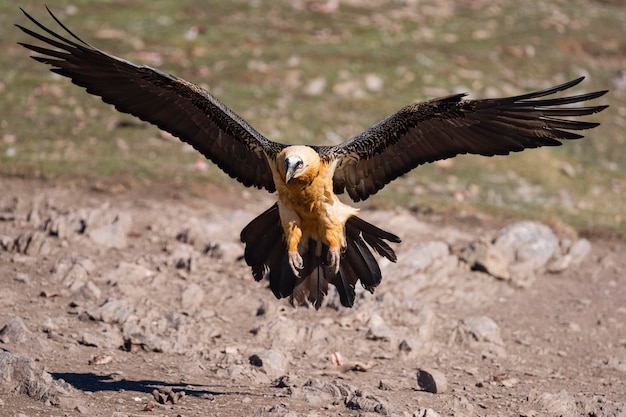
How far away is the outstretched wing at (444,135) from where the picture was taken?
26.1 ft

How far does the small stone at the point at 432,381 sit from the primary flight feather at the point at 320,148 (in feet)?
3.09

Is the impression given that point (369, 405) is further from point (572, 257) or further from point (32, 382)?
point (572, 257)

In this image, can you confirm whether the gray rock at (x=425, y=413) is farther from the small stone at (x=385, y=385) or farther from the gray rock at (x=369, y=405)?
the small stone at (x=385, y=385)

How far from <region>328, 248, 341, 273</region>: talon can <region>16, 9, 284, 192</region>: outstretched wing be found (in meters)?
1.05

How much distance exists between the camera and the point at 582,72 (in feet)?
77.6

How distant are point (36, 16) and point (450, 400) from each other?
58.4 feet

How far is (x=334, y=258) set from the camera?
8.52 m

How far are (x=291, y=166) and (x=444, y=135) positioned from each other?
1554mm

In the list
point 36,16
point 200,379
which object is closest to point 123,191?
point 200,379

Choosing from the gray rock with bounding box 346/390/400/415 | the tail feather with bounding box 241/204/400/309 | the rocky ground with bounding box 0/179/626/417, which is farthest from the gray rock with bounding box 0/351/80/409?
the gray rock with bounding box 346/390/400/415

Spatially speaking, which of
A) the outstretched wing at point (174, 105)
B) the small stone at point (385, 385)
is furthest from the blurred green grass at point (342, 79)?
the small stone at point (385, 385)

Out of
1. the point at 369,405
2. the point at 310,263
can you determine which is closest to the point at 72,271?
the point at 310,263

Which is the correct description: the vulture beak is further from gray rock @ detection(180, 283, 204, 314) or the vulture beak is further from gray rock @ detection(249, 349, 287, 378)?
gray rock @ detection(180, 283, 204, 314)

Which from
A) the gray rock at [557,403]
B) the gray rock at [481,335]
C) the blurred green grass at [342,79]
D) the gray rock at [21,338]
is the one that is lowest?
the gray rock at [21,338]
